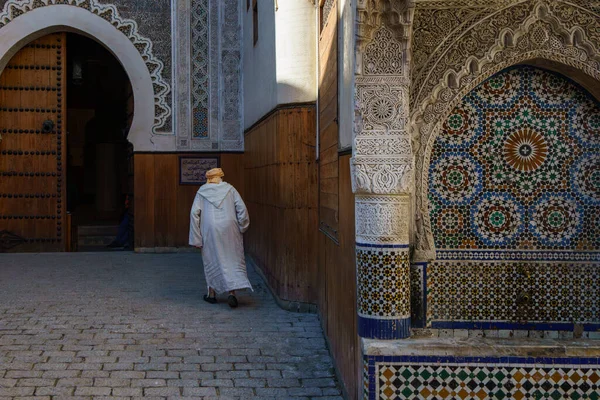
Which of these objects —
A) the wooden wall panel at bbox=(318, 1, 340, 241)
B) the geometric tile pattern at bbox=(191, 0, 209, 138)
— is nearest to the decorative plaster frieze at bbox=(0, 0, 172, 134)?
the geometric tile pattern at bbox=(191, 0, 209, 138)

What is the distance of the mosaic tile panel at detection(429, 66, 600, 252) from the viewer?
3.24 meters

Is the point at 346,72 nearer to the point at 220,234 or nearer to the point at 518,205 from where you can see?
the point at 518,205

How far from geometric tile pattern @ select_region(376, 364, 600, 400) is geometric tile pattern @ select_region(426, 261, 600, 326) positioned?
37 cm

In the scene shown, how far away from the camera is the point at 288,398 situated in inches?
145

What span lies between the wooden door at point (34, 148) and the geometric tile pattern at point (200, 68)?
1666 millimetres

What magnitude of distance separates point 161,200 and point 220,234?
3.17 meters

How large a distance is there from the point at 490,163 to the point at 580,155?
418mm

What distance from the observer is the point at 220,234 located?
5.74 metres

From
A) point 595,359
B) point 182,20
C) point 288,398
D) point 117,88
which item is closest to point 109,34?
point 182,20

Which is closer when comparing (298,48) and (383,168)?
(383,168)

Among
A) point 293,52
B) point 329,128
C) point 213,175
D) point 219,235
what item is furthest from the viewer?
point 213,175

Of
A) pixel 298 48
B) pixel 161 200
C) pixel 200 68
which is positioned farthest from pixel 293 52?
pixel 161 200

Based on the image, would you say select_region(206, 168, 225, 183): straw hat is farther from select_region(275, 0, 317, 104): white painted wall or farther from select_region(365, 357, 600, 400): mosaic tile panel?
select_region(365, 357, 600, 400): mosaic tile panel

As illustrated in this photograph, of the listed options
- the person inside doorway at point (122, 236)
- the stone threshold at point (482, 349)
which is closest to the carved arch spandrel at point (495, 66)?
the stone threshold at point (482, 349)
